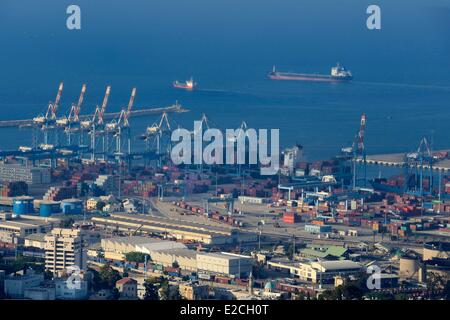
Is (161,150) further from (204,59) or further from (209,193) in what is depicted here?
(204,59)

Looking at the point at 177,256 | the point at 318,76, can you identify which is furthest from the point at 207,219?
the point at 318,76

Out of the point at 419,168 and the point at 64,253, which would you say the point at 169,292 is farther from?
the point at 419,168

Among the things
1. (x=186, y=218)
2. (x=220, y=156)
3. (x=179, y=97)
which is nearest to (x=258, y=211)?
(x=186, y=218)

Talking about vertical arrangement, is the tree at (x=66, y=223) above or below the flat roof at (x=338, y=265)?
above

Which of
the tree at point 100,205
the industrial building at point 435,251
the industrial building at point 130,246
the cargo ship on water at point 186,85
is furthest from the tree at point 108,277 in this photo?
the cargo ship on water at point 186,85

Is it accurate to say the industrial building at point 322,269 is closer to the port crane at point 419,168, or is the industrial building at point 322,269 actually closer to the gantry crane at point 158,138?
the port crane at point 419,168
